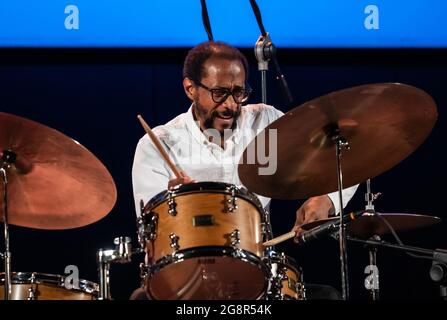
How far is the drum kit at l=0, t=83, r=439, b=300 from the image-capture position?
307cm

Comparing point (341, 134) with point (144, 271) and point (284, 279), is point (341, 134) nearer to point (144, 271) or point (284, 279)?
point (284, 279)

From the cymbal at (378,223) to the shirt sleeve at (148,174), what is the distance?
0.63 meters

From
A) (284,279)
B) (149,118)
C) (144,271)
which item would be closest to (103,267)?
(144,271)

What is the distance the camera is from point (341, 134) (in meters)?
3.22

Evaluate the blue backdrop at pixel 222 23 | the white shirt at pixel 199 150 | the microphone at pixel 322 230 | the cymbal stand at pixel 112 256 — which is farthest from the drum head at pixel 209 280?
the blue backdrop at pixel 222 23

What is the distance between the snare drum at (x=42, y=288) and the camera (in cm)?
354

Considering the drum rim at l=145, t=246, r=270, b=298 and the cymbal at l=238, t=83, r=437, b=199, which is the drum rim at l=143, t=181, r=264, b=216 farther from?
the drum rim at l=145, t=246, r=270, b=298

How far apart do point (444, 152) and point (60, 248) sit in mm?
1939

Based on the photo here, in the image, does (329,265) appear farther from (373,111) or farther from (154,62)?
(373,111)

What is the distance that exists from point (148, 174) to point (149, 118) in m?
0.82

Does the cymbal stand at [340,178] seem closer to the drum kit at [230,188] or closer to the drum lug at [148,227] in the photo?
the drum kit at [230,188]

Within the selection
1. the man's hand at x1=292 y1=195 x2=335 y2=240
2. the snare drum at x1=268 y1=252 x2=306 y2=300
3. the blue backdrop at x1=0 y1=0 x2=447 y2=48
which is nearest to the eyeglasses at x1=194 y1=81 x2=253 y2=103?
the man's hand at x1=292 y1=195 x2=335 y2=240
